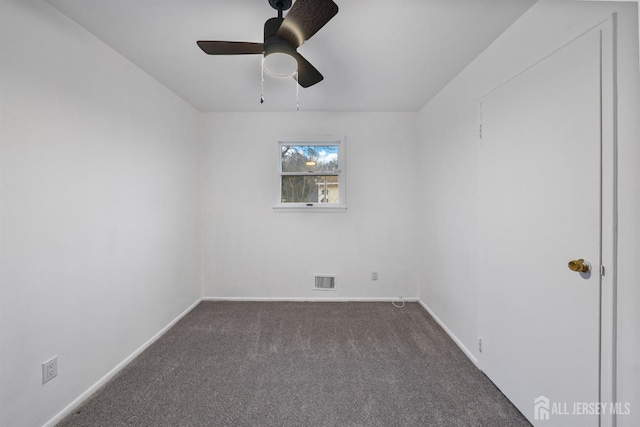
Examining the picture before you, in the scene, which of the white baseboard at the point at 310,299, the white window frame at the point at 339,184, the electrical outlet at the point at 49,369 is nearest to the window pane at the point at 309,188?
the white window frame at the point at 339,184

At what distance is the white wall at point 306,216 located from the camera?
10.4 feet

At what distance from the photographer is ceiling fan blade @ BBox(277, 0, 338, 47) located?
1.12 metres

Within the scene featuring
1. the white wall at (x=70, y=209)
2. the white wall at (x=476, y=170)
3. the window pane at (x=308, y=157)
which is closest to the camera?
the white wall at (x=476, y=170)

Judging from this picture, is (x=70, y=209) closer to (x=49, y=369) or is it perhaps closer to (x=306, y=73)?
(x=49, y=369)

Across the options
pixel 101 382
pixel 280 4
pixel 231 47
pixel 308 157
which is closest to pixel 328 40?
pixel 280 4

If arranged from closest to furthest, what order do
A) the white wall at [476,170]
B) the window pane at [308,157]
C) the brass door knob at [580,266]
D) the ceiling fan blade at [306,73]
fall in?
the white wall at [476,170]
the brass door knob at [580,266]
the ceiling fan blade at [306,73]
the window pane at [308,157]

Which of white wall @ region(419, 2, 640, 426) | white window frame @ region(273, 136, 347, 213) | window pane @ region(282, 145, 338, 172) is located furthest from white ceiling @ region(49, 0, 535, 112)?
window pane @ region(282, 145, 338, 172)

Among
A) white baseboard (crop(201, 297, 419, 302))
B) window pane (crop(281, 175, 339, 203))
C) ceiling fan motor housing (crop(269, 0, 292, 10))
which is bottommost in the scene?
white baseboard (crop(201, 297, 419, 302))

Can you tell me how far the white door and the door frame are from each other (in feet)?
0.06

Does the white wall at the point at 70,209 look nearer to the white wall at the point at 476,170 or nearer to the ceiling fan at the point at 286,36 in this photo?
the ceiling fan at the point at 286,36

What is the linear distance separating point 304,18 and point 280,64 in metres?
0.27

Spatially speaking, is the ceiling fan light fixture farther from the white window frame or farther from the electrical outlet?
the electrical outlet

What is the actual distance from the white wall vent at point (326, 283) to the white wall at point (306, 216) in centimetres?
7

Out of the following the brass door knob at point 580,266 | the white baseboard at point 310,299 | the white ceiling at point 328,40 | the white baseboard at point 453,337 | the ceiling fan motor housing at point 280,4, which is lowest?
the white baseboard at point 453,337
